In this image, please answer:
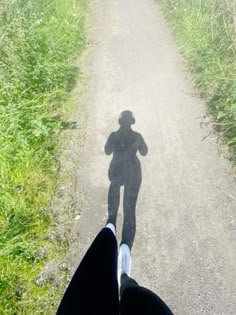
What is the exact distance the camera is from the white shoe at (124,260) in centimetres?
282

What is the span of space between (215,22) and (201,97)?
1914 mm

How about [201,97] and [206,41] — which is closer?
[201,97]

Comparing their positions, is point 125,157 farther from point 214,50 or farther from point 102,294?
point 214,50

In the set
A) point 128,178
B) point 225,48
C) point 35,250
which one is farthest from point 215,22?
point 35,250

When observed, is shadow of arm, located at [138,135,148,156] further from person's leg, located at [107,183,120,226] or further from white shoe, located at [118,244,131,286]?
white shoe, located at [118,244,131,286]

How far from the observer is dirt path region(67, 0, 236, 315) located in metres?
2.87

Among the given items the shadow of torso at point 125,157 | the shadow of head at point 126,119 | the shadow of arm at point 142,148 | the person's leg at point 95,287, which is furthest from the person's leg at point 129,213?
the shadow of head at point 126,119

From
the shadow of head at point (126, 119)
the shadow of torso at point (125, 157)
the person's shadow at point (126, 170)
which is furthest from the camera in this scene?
the shadow of head at point (126, 119)

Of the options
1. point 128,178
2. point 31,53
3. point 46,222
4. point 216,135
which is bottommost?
point 216,135

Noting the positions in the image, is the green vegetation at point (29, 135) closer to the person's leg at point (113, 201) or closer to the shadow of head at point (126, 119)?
the person's leg at point (113, 201)

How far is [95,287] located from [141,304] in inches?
11.3

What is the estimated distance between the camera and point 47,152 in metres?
4.05

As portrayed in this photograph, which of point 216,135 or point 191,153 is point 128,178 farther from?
point 216,135

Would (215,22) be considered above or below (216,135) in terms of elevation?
above
